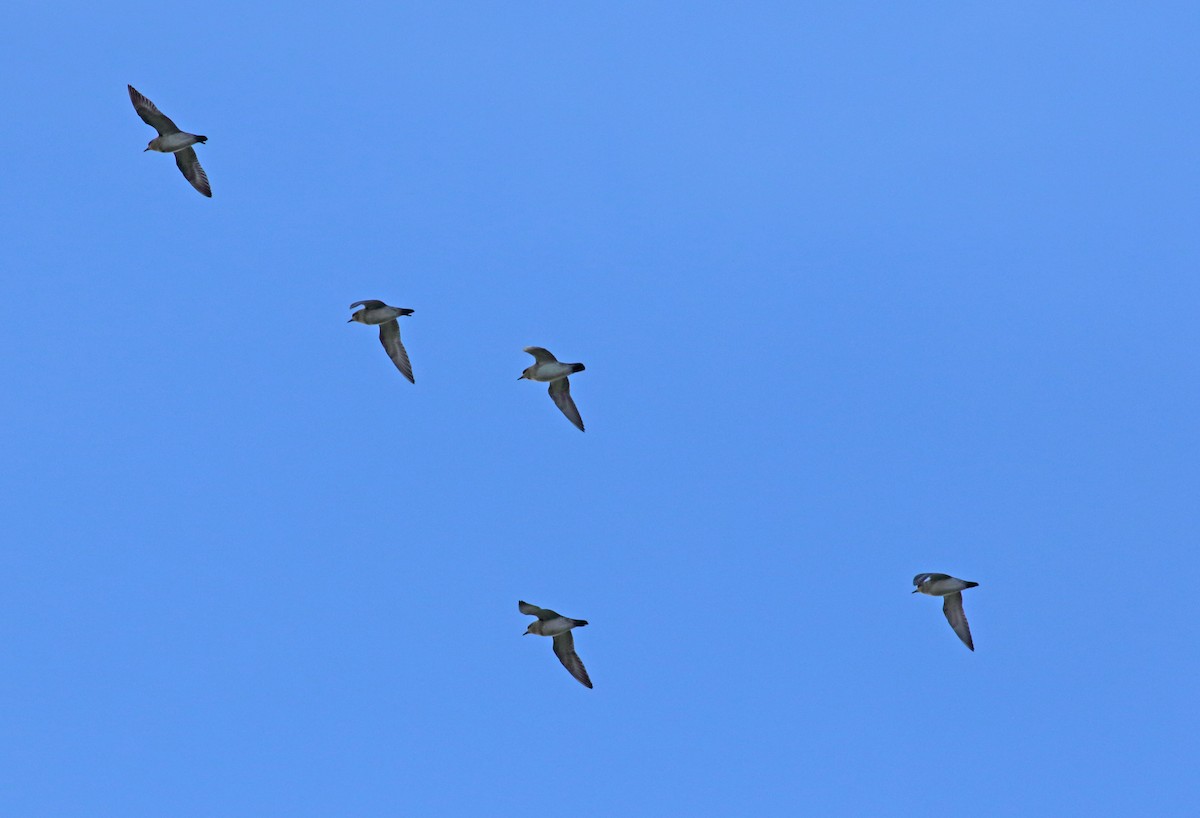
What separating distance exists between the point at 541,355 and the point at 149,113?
9.21 meters

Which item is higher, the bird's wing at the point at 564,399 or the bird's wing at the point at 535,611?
the bird's wing at the point at 564,399

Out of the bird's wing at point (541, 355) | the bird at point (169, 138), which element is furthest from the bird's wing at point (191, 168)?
the bird's wing at point (541, 355)

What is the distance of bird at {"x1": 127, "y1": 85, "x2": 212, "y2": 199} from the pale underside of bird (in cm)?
1082

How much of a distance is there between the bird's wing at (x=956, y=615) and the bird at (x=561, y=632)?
7936 mm

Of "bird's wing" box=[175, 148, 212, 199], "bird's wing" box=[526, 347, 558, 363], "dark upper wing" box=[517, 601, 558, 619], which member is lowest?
"dark upper wing" box=[517, 601, 558, 619]

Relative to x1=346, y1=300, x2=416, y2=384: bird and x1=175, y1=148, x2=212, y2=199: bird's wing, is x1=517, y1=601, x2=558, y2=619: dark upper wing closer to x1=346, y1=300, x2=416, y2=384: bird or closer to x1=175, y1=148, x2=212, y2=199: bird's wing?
x1=346, y1=300, x2=416, y2=384: bird

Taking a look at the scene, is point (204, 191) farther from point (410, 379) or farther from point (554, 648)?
point (554, 648)

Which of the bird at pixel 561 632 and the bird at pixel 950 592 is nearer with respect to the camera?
the bird at pixel 561 632

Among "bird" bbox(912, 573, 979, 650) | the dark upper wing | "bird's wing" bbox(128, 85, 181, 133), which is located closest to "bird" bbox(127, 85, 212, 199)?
"bird's wing" bbox(128, 85, 181, 133)

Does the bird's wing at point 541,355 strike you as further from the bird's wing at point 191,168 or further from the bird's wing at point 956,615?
the bird's wing at point 956,615

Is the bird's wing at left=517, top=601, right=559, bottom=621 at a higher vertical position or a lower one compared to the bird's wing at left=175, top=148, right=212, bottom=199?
lower

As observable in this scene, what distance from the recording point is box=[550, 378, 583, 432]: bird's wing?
40625 millimetres

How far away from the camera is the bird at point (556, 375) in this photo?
39719 millimetres

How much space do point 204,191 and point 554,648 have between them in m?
11.8
